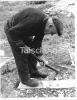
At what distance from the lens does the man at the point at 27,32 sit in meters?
2.18

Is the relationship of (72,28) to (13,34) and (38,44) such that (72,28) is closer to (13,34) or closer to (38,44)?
(38,44)

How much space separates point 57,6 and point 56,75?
668 mm

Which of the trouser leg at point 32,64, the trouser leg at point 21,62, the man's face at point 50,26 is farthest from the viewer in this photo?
the trouser leg at point 32,64

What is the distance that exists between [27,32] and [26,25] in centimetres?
9

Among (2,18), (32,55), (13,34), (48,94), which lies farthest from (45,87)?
(2,18)

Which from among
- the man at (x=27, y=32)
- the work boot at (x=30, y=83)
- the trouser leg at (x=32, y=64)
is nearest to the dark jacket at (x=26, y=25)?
the man at (x=27, y=32)

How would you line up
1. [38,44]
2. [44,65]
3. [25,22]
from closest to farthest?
1. [25,22]
2. [38,44]
3. [44,65]

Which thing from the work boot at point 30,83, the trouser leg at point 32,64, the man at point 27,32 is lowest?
the work boot at point 30,83

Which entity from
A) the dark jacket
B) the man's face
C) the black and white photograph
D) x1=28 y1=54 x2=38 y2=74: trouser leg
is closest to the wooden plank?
the black and white photograph

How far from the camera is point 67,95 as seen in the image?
2486 millimetres

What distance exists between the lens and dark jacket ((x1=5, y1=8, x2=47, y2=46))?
2172 mm

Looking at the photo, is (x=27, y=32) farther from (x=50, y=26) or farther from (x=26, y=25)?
(x=50, y=26)

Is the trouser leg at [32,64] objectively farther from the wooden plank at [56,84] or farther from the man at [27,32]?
the wooden plank at [56,84]

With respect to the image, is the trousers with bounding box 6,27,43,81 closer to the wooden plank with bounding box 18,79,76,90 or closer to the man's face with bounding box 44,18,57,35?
the wooden plank with bounding box 18,79,76,90
